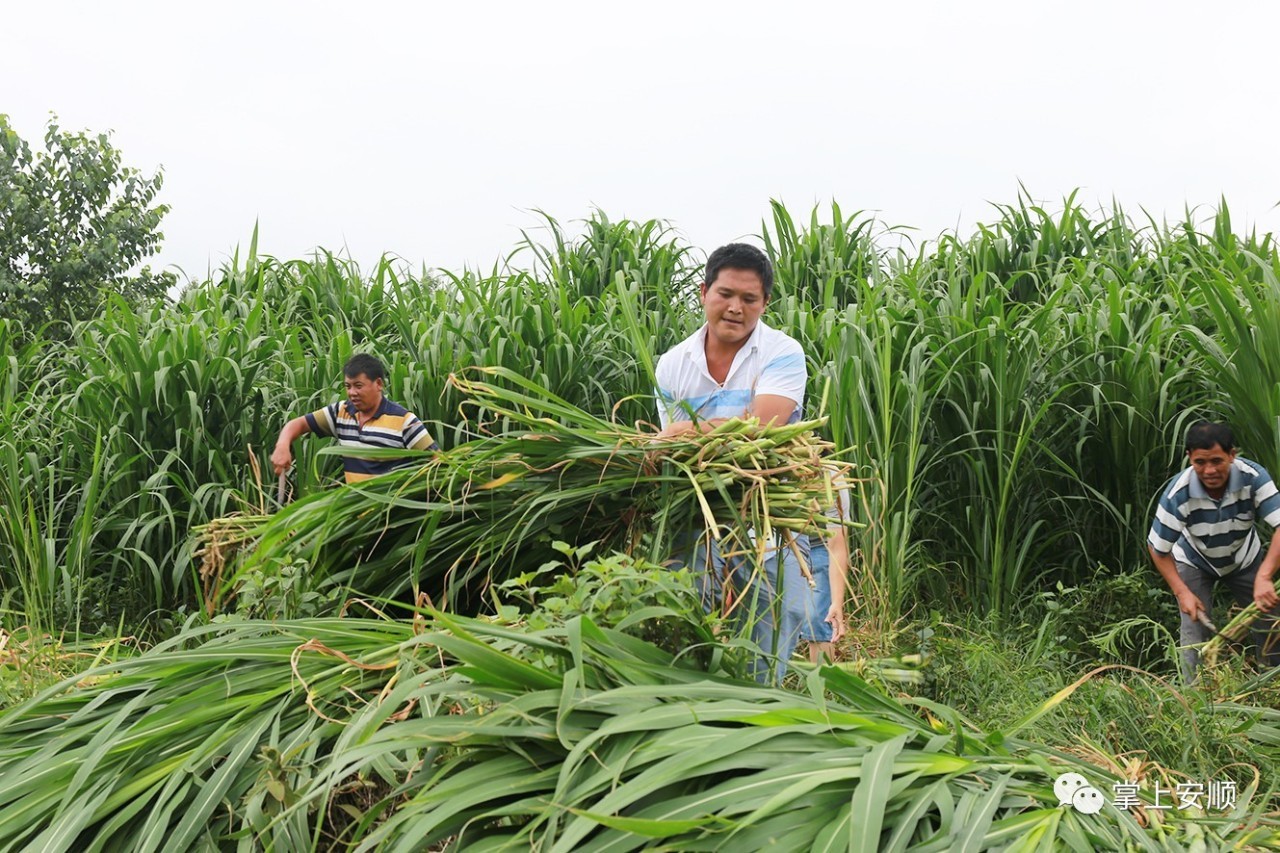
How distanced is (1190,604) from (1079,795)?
9.10 ft

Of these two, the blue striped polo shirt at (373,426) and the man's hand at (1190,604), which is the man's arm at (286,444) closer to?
the blue striped polo shirt at (373,426)

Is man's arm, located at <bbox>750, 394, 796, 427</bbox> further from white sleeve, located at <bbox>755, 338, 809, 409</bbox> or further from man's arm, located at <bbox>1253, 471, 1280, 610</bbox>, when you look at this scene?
man's arm, located at <bbox>1253, 471, 1280, 610</bbox>

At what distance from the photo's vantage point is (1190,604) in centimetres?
394

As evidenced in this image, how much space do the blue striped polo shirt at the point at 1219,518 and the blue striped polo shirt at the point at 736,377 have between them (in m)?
2.03

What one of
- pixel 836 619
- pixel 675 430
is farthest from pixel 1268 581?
pixel 675 430

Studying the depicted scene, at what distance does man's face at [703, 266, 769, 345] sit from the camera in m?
2.51

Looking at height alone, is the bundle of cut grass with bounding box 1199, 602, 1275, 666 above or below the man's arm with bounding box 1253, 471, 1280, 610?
below

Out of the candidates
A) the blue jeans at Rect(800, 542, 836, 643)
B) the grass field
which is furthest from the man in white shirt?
the blue jeans at Rect(800, 542, 836, 643)

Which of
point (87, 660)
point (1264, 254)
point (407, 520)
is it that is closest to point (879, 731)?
point (407, 520)

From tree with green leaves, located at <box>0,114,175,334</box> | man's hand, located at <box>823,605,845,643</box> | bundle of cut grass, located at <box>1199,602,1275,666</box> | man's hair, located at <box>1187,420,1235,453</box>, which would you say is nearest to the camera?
man's hand, located at <box>823,605,845,643</box>

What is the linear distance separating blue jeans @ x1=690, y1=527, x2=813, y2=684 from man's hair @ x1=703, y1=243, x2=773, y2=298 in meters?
0.59

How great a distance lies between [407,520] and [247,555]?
1.63 feet

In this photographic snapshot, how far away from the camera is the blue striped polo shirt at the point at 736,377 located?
8.09ft

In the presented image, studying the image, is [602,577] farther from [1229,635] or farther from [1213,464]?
[1213,464]
